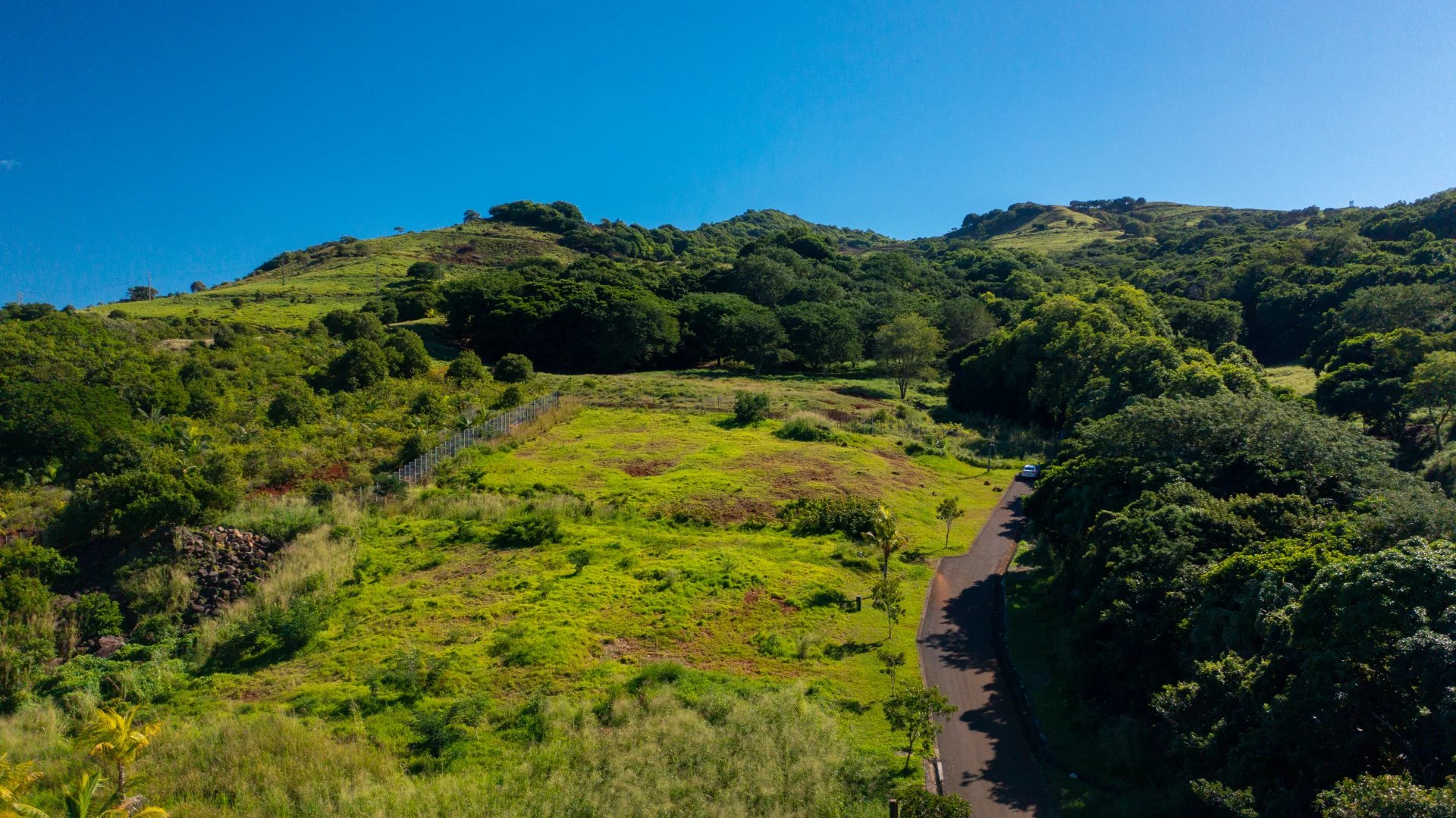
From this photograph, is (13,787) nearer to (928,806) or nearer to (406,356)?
(928,806)

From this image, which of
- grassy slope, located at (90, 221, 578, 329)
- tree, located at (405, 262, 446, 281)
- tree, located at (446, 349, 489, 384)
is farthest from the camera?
tree, located at (405, 262, 446, 281)

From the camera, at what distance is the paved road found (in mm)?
13992

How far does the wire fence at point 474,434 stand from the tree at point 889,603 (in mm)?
20011

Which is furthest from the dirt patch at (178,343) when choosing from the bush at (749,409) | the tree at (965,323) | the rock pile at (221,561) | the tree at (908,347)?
the tree at (965,323)

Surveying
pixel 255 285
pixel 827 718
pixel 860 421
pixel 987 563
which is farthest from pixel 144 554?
pixel 255 285

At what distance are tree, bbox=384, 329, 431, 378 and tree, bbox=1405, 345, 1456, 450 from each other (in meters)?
56.0

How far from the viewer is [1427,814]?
717 cm

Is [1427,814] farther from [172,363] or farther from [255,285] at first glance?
[255,285]

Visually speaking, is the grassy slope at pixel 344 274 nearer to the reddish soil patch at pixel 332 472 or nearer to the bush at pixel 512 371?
the bush at pixel 512 371

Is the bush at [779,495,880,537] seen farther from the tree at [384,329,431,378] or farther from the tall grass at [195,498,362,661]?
the tree at [384,329,431,378]

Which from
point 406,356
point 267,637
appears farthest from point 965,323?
point 267,637

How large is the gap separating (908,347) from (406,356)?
130ft

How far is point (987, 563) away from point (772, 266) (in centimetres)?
6613

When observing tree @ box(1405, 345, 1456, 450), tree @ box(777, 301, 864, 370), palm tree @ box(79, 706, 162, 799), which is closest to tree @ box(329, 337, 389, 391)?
palm tree @ box(79, 706, 162, 799)
